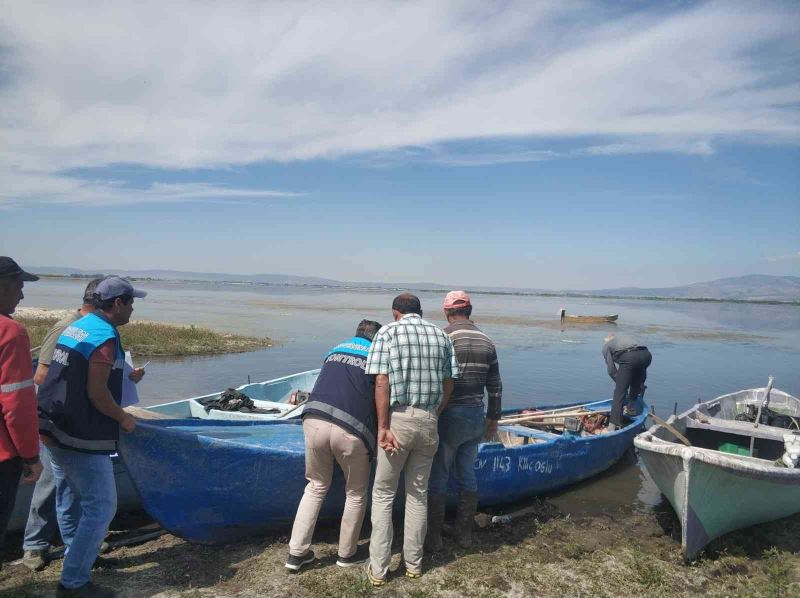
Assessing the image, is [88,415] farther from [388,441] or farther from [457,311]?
[457,311]

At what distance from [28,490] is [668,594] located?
5.99 metres

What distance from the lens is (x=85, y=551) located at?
13.2 feet

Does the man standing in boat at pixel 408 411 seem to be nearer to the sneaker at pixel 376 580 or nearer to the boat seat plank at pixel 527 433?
the sneaker at pixel 376 580

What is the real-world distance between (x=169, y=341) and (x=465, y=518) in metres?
17.4

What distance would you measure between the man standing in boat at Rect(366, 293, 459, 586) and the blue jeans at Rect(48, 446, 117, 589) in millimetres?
2035

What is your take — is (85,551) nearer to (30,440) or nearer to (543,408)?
(30,440)

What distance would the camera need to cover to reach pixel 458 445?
17.5 ft

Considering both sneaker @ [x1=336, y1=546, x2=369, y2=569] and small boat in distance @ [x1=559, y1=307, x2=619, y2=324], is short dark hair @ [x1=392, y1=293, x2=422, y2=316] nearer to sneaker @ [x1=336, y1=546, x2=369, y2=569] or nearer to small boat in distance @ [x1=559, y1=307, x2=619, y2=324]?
sneaker @ [x1=336, y1=546, x2=369, y2=569]

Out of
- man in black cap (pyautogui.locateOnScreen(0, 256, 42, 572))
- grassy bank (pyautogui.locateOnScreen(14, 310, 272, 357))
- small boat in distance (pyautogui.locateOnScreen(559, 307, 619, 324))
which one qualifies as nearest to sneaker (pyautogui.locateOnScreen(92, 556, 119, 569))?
man in black cap (pyautogui.locateOnScreen(0, 256, 42, 572))

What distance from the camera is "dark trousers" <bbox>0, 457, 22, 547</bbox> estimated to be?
11.2 ft

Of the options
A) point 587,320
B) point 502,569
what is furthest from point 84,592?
point 587,320

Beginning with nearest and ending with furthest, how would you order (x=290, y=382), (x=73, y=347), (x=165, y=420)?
(x=73, y=347), (x=165, y=420), (x=290, y=382)

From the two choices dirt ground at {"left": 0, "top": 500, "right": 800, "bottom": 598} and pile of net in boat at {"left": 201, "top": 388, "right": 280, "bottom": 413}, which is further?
pile of net in boat at {"left": 201, "top": 388, "right": 280, "bottom": 413}

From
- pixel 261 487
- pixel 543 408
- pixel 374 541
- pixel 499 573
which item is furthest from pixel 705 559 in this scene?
pixel 543 408
